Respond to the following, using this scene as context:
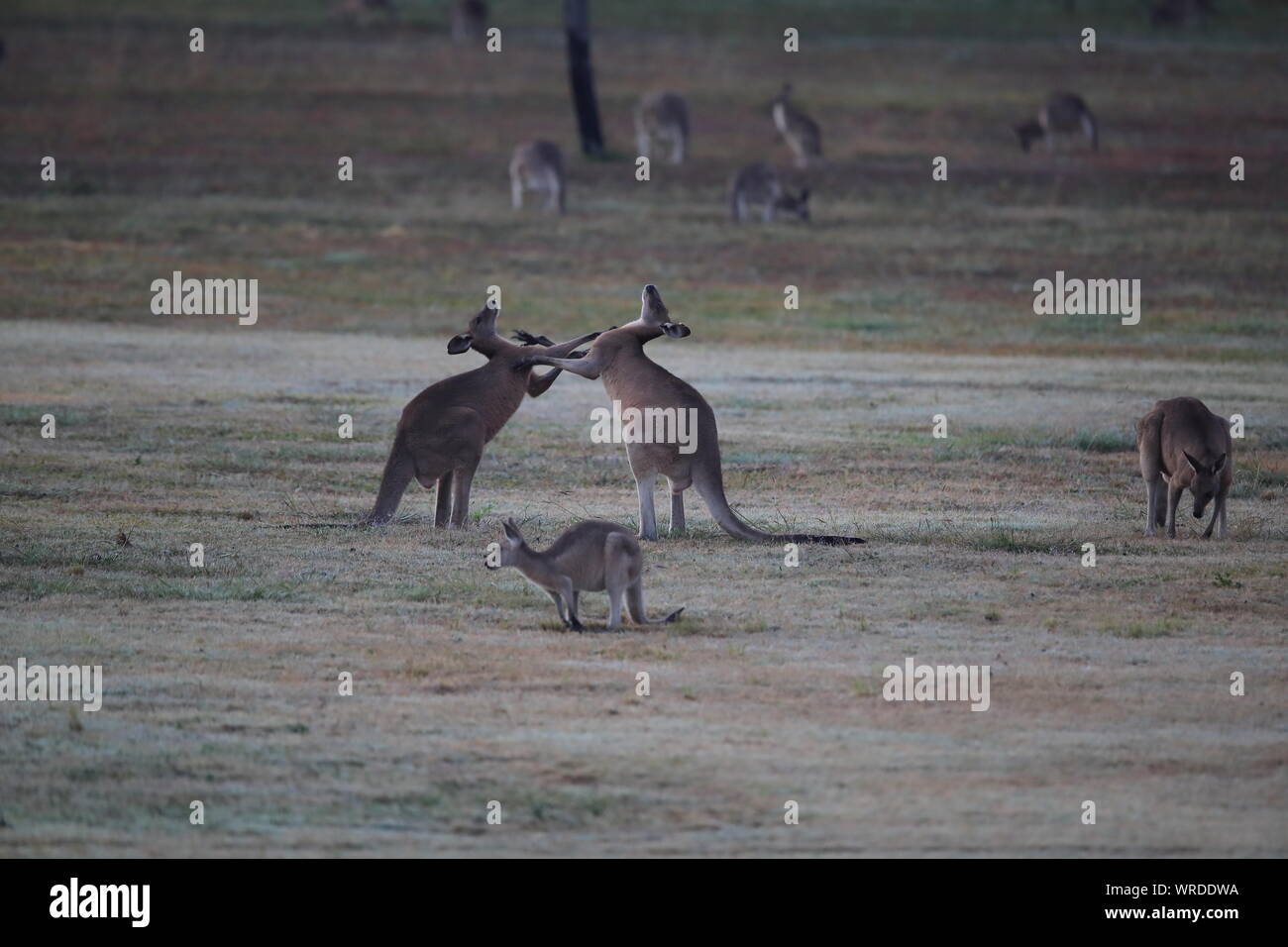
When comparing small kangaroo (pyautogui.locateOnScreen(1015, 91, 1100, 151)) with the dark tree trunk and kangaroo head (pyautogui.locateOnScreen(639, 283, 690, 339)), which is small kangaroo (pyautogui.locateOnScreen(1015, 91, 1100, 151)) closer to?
the dark tree trunk

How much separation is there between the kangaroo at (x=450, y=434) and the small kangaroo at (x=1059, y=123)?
23.8m

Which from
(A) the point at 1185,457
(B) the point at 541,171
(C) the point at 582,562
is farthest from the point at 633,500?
(B) the point at 541,171

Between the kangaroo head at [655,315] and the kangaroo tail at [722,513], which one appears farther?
the kangaroo head at [655,315]

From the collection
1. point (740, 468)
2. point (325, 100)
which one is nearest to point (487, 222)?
point (325, 100)

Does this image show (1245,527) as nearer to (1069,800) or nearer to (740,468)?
(740,468)

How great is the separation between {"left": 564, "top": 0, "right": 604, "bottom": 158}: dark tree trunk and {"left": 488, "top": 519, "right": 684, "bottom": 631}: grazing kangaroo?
23.7 metres

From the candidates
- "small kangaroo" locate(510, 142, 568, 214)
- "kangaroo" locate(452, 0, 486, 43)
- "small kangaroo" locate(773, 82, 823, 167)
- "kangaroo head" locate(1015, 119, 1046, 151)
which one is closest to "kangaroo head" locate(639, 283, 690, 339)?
"small kangaroo" locate(510, 142, 568, 214)

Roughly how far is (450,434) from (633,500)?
1.95m

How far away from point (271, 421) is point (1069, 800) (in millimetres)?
9642

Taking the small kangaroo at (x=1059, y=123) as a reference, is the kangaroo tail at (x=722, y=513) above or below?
below

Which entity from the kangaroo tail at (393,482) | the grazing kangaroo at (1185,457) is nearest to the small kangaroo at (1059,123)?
the grazing kangaroo at (1185,457)

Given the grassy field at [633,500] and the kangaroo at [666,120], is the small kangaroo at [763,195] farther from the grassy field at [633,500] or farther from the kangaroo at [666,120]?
the kangaroo at [666,120]

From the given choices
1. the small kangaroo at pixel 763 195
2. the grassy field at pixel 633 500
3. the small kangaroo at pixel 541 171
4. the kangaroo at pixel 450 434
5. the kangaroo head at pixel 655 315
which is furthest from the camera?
the small kangaroo at pixel 541 171

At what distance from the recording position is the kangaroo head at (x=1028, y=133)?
3431cm
